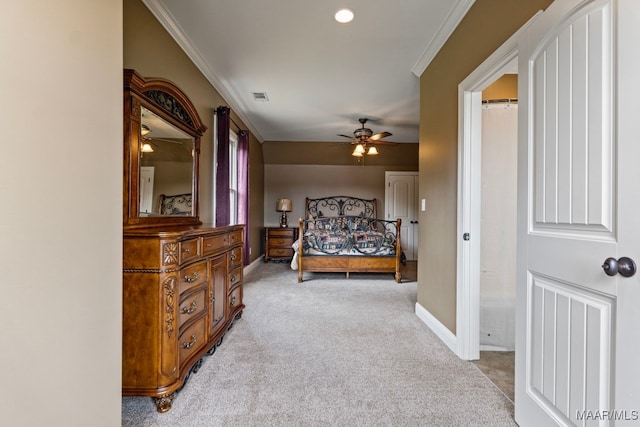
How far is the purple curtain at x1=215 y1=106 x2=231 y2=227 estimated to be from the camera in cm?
357

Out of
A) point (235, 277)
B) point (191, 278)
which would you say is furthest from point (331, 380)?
point (235, 277)

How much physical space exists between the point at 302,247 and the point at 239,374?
2.84m

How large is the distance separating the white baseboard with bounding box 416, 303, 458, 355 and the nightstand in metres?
3.69

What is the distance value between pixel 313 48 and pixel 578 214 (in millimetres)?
2591

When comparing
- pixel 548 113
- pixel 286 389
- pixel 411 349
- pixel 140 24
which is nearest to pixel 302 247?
pixel 411 349

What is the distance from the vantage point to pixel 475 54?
81.6 inches

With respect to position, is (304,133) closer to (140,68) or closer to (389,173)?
(389,173)

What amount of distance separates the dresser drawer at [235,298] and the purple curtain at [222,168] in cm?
99

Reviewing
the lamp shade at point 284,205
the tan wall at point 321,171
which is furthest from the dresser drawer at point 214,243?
the tan wall at point 321,171

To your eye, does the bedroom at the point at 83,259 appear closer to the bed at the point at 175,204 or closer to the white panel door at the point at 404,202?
the bed at the point at 175,204

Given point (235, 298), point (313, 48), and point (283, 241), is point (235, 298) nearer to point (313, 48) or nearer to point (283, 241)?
point (313, 48)

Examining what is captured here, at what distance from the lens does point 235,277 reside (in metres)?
2.80

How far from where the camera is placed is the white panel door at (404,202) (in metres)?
7.05

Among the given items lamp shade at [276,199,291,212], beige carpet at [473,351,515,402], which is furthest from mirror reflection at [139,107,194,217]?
lamp shade at [276,199,291,212]
